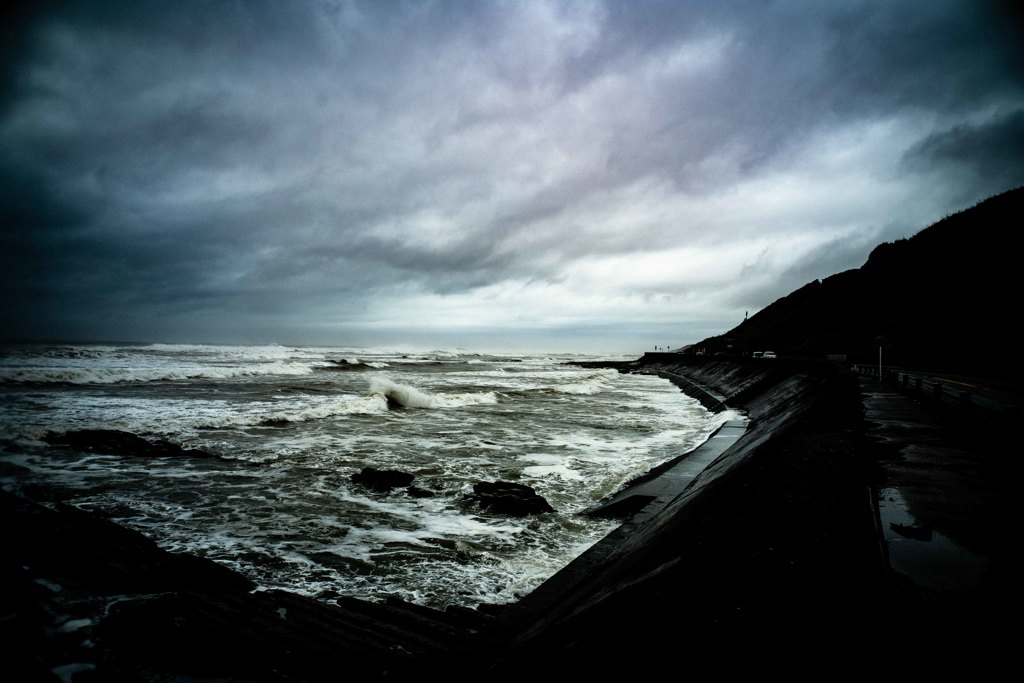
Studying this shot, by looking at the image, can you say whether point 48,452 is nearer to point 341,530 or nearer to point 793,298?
point 341,530

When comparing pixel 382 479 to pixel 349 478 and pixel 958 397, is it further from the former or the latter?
pixel 958 397

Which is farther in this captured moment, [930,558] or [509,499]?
[509,499]

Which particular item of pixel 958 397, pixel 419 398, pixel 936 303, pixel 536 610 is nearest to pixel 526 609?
pixel 536 610

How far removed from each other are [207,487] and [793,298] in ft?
343

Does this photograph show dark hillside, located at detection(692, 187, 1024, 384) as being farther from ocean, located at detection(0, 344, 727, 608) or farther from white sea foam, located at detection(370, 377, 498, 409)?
white sea foam, located at detection(370, 377, 498, 409)

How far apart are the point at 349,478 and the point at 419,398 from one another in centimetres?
1228

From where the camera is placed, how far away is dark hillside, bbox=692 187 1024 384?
95.3 feet

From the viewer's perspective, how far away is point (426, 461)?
10883 mm

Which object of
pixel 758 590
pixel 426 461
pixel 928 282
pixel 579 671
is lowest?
pixel 426 461

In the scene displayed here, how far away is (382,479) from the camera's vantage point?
28.9ft

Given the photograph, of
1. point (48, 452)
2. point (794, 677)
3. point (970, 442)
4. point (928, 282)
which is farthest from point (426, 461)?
point (928, 282)

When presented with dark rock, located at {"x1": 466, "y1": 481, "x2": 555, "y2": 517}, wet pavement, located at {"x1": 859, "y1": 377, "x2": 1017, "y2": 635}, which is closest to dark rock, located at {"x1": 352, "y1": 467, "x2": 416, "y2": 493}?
dark rock, located at {"x1": 466, "y1": 481, "x2": 555, "y2": 517}

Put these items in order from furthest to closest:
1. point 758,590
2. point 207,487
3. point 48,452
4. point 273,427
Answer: point 273,427, point 48,452, point 207,487, point 758,590

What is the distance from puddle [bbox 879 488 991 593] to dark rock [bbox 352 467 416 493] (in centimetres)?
747
